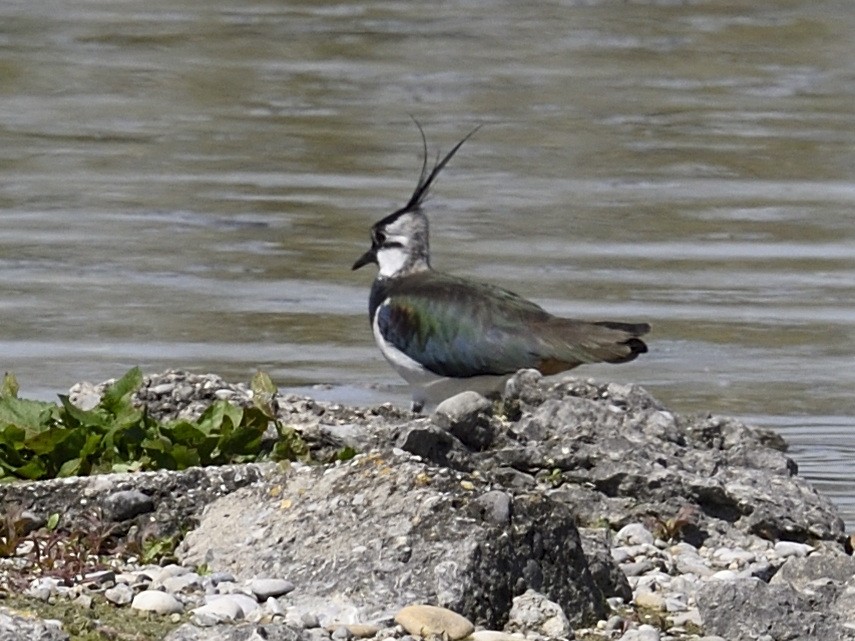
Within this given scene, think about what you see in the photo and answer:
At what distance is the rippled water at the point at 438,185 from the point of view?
35.4ft

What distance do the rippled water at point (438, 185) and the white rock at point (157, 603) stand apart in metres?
3.30

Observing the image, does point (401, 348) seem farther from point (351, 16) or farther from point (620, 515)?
point (351, 16)

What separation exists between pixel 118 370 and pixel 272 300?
1781 mm

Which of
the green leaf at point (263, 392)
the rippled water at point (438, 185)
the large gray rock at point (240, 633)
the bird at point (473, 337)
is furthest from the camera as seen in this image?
the rippled water at point (438, 185)

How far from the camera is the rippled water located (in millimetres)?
10789

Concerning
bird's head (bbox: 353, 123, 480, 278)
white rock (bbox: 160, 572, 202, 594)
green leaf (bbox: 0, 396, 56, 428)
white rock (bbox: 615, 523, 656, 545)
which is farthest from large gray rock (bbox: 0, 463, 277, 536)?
bird's head (bbox: 353, 123, 480, 278)

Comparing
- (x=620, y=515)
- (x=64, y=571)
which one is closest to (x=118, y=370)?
(x=620, y=515)

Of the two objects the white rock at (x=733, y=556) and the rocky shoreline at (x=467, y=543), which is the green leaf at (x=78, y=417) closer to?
the rocky shoreline at (x=467, y=543)

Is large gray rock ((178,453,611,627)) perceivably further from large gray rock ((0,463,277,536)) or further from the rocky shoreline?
large gray rock ((0,463,277,536))

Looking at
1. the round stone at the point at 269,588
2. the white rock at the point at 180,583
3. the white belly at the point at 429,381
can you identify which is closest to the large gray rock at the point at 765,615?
the round stone at the point at 269,588

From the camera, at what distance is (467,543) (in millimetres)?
5328

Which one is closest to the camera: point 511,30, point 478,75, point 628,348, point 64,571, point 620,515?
point 64,571

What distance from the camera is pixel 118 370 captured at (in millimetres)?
10219

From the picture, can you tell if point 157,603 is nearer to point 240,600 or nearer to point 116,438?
point 240,600
